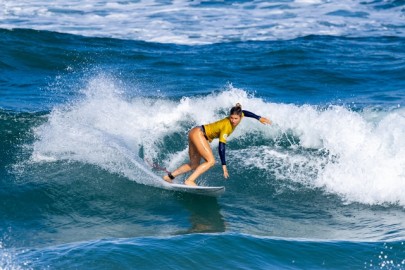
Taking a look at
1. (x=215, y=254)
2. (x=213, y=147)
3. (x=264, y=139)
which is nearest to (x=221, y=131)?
(x=215, y=254)

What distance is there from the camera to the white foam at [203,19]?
93.4 ft

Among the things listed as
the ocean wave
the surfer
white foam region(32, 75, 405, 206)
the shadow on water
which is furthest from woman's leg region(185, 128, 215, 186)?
the ocean wave

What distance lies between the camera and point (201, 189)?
12844 millimetres

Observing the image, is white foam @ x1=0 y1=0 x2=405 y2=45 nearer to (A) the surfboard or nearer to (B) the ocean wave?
(A) the surfboard

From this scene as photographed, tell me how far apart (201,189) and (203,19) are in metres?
19.6

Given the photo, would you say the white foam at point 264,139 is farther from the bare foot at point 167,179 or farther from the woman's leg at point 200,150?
the woman's leg at point 200,150

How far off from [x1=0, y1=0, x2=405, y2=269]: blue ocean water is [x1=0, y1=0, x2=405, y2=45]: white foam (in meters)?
0.27

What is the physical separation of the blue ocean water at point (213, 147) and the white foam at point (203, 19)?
0.27m

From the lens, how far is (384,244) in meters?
11.1

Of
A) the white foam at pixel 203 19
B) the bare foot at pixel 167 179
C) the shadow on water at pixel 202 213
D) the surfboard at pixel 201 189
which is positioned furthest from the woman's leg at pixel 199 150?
the white foam at pixel 203 19

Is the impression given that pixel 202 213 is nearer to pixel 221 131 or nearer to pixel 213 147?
pixel 221 131

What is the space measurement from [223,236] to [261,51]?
15.5 m

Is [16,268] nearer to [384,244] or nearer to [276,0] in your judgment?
[384,244]

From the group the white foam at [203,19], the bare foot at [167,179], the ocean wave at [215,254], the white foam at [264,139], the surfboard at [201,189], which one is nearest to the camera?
the ocean wave at [215,254]
